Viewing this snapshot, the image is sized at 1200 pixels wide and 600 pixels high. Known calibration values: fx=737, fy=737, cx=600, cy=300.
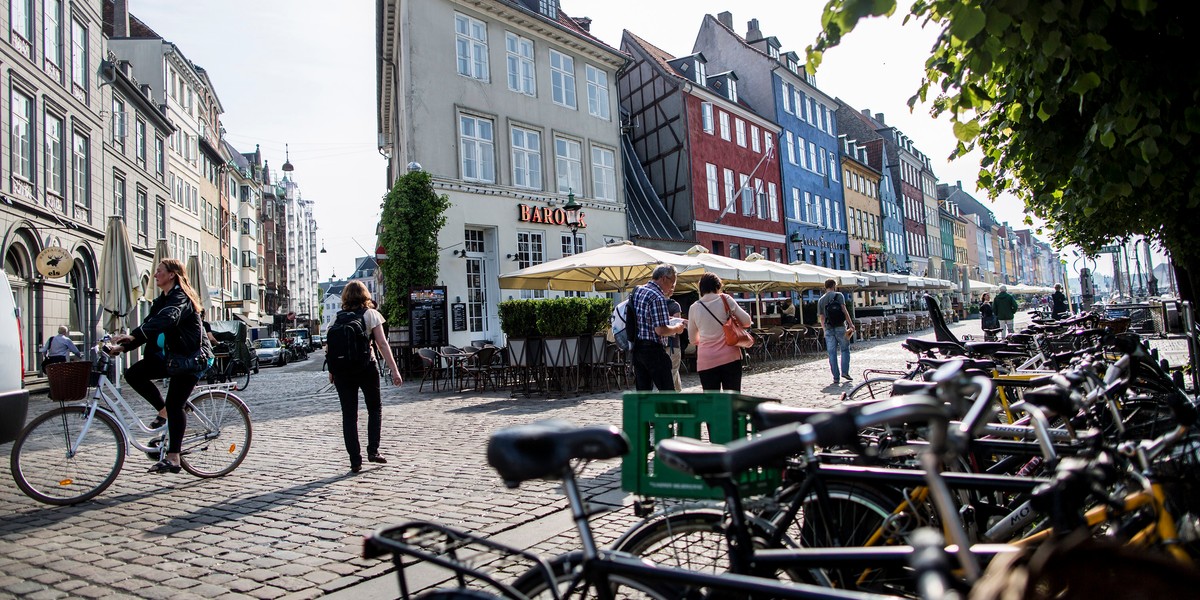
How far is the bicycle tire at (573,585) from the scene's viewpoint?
1909mm

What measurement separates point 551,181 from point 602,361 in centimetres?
1220

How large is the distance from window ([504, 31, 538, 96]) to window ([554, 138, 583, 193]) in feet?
Answer: 6.34

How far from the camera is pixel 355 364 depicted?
679 cm

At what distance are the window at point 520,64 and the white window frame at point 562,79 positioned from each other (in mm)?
936

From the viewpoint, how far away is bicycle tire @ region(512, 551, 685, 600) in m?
1.91

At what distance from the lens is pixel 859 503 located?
2668 mm

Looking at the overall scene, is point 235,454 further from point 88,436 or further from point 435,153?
point 435,153

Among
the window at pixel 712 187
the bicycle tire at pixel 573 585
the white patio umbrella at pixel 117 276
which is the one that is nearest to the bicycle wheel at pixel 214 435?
the bicycle tire at pixel 573 585

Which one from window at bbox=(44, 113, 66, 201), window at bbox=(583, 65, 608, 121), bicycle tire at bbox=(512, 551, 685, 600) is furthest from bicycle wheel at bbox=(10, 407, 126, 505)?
window at bbox=(583, 65, 608, 121)

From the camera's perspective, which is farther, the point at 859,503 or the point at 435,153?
the point at 435,153

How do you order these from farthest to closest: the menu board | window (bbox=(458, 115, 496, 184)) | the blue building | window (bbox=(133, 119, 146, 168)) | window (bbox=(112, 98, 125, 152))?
the blue building → window (bbox=(133, 119, 146, 168)) → window (bbox=(112, 98, 125, 152)) → window (bbox=(458, 115, 496, 184)) → the menu board

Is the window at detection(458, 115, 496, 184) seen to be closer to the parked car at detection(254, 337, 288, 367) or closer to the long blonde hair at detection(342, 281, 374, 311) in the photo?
the long blonde hair at detection(342, 281, 374, 311)

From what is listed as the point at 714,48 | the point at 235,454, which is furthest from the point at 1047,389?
the point at 714,48

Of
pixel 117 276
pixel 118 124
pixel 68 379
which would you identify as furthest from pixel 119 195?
pixel 68 379
